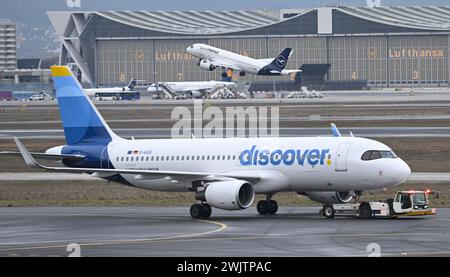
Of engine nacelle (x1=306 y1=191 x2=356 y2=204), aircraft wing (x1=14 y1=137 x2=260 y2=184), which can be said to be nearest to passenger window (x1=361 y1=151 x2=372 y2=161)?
engine nacelle (x1=306 y1=191 x2=356 y2=204)

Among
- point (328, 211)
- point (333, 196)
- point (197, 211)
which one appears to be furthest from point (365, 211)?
point (197, 211)

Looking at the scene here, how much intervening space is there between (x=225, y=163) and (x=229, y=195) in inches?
142

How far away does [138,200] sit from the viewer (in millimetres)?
57250

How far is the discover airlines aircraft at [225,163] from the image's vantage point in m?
44.8

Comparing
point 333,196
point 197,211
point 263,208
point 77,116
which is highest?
point 77,116

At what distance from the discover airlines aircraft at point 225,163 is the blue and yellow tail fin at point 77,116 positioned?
0.05 meters

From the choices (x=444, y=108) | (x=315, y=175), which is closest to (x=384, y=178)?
(x=315, y=175)

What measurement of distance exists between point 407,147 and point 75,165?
113ft

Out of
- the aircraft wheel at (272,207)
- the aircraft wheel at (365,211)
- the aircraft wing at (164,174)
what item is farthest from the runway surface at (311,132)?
the aircraft wheel at (365,211)

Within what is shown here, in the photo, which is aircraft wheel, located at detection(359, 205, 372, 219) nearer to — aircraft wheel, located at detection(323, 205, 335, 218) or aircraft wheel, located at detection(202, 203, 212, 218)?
aircraft wheel, located at detection(323, 205, 335, 218)

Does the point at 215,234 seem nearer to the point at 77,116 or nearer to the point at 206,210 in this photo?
the point at 206,210

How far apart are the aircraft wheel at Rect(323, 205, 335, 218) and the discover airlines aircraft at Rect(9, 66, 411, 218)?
87 cm

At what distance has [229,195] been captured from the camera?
44.6m
